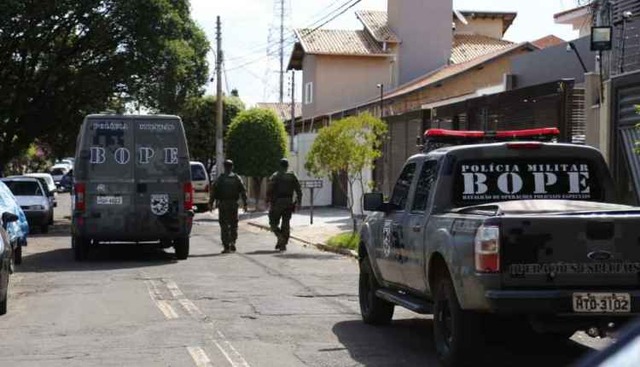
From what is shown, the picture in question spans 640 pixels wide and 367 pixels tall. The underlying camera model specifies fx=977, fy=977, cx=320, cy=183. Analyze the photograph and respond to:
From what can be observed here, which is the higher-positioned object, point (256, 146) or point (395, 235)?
point (256, 146)

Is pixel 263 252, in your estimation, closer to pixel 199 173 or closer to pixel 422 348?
pixel 422 348

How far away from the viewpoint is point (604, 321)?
7.45 m

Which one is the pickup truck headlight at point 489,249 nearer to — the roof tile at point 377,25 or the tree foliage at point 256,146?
the tree foliage at point 256,146

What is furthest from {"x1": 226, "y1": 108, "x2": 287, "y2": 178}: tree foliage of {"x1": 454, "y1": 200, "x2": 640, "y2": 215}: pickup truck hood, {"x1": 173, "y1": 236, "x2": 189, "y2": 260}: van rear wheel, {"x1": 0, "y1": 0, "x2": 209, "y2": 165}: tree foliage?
{"x1": 454, "y1": 200, "x2": 640, "y2": 215}: pickup truck hood

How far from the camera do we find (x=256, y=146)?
41031mm

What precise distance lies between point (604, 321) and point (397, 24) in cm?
4360

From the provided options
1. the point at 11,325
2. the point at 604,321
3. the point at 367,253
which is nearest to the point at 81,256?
the point at 11,325

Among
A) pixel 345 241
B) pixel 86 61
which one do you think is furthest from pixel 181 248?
pixel 86 61

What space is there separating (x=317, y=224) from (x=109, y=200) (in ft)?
40.0

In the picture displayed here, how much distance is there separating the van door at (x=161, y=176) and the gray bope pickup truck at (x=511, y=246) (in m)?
8.93

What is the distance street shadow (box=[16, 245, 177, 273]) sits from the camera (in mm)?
16922

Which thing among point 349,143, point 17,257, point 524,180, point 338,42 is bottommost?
point 17,257

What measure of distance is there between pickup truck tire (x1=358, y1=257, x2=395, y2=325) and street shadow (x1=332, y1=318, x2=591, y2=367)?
0.10 metres

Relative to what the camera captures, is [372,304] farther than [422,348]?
Yes
